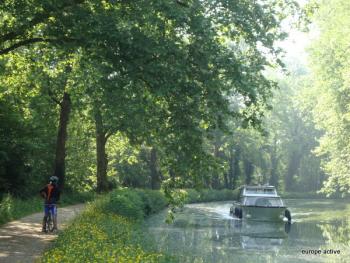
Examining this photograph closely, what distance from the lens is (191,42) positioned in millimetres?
15062

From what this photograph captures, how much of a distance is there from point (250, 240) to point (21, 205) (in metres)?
10.9

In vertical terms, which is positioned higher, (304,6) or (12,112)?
(304,6)

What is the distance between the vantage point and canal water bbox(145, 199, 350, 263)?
63.1 ft

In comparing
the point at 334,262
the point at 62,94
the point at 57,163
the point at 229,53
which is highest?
the point at 62,94

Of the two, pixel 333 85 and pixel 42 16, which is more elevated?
pixel 333 85

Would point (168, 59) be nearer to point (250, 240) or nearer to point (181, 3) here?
point (181, 3)

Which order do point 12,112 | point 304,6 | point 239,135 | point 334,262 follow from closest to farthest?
point 334,262 < point 304,6 < point 12,112 < point 239,135

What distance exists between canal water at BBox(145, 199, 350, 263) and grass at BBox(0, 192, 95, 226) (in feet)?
17.4

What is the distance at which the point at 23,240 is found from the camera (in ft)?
52.3

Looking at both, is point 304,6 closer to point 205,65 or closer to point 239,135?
point 205,65

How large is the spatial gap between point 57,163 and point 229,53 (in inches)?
871

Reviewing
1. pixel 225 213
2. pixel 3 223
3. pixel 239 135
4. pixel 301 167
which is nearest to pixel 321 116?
pixel 225 213

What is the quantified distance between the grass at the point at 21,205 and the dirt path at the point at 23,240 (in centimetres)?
41

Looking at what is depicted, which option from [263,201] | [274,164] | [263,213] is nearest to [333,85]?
[263,201]
